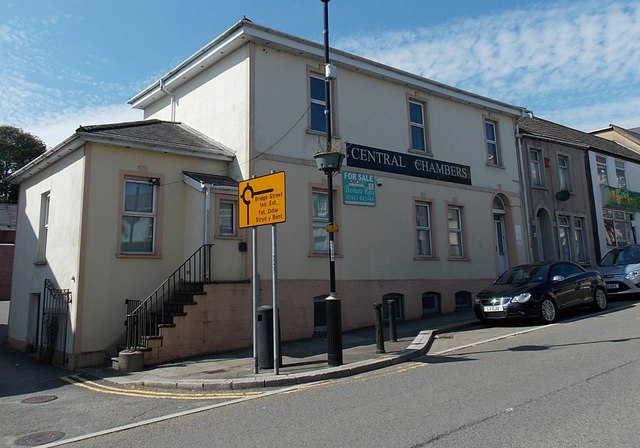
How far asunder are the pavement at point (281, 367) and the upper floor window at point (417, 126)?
22.6 ft

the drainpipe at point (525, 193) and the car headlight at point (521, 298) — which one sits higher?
the drainpipe at point (525, 193)

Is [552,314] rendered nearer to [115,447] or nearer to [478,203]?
[478,203]

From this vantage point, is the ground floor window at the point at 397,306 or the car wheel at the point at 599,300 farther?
the ground floor window at the point at 397,306

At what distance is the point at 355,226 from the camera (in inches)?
591

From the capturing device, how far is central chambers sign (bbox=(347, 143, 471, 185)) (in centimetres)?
1539

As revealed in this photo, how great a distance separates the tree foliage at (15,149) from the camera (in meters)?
45.4

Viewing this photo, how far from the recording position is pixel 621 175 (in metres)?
26.7

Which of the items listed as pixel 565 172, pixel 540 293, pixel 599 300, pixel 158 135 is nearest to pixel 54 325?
pixel 158 135

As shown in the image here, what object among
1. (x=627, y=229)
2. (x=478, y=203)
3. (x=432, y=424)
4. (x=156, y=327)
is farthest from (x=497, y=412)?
(x=627, y=229)

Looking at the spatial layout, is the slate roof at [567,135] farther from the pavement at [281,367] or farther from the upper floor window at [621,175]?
the pavement at [281,367]

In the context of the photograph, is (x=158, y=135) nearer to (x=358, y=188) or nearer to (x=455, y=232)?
(x=358, y=188)

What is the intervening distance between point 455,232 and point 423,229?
161 cm

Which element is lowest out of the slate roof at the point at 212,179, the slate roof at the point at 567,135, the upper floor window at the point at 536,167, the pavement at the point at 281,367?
the pavement at the point at 281,367

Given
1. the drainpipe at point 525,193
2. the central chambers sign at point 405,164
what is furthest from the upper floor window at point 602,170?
Answer: the central chambers sign at point 405,164
